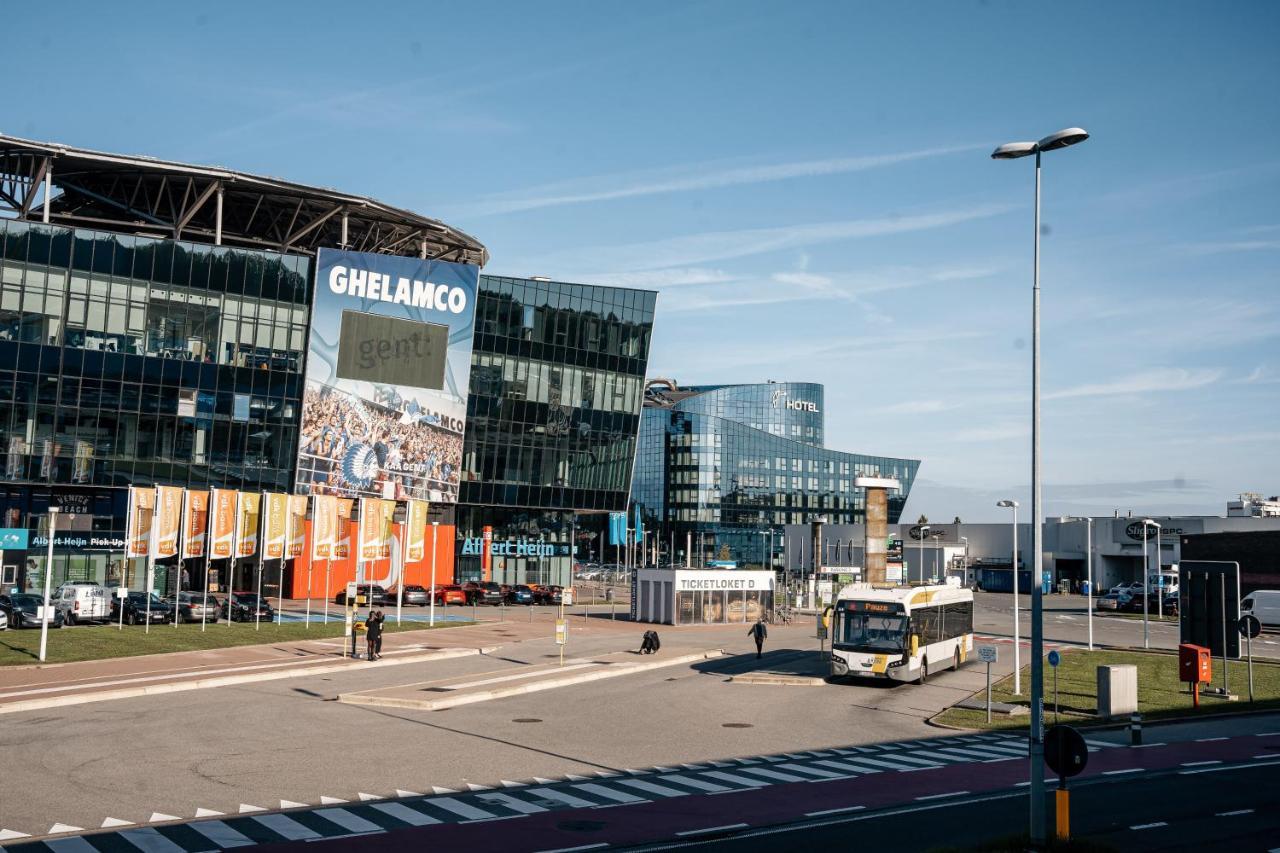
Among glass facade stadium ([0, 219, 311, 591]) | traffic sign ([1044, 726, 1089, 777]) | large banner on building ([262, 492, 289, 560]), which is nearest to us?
traffic sign ([1044, 726, 1089, 777])

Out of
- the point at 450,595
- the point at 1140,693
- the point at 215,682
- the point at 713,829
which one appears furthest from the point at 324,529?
the point at 713,829

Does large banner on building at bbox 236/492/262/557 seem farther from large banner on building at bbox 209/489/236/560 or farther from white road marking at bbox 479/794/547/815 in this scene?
white road marking at bbox 479/794/547/815

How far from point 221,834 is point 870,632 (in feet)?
91.8

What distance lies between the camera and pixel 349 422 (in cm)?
8475

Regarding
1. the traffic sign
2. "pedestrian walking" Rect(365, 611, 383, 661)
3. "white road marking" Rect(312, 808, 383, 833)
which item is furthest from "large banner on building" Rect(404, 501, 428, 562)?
the traffic sign

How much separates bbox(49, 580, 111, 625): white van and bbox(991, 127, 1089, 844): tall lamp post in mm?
52788

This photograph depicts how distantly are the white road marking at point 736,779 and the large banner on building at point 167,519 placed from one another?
1562 inches

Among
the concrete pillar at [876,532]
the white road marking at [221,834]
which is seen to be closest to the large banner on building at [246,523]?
the concrete pillar at [876,532]

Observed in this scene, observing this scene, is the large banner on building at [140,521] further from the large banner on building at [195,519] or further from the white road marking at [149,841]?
the white road marking at [149,841]

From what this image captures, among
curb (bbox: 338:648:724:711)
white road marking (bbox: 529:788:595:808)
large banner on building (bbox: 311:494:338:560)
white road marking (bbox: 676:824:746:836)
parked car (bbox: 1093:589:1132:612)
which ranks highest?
large banner on building (bbox: 311:494:338:560)

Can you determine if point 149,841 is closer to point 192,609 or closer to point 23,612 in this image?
point 23,612

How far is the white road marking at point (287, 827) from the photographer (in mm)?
18584

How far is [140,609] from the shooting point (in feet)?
196

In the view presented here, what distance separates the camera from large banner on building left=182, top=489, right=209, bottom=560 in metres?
58.2
